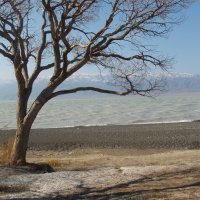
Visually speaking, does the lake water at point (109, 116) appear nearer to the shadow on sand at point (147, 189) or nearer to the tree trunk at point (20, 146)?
the tree trunk at point (20, 146)

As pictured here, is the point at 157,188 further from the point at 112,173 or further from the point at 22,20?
the point at 22,20

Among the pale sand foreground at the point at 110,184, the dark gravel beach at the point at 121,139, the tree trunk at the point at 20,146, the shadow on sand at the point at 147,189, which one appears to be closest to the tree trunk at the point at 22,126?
the tree trunk at the point at 20,146

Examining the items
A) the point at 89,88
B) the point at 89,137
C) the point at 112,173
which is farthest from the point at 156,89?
the point at 89,137

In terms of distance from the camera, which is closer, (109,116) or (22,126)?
(22,126)

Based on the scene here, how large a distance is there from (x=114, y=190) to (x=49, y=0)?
→ 5.71 metres

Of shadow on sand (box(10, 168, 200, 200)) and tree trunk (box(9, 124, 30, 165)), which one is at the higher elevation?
tree trunk (box(9, 124, 30, 165))

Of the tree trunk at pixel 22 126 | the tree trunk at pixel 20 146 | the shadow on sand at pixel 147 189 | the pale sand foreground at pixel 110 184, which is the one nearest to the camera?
the shadow on sand at pixel 147 189

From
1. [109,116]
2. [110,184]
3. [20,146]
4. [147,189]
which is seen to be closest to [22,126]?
[20,146]

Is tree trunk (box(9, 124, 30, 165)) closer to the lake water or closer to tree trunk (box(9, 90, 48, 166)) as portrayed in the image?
tree trunk (box(9, 90, 48, 166))

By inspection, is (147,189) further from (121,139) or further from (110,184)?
(121,139)

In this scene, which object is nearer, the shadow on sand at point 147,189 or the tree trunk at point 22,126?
the shadow on sand at point 147,189

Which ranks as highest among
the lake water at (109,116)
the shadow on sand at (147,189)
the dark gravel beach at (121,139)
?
the lake water at (109,116)

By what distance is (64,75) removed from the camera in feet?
46.8

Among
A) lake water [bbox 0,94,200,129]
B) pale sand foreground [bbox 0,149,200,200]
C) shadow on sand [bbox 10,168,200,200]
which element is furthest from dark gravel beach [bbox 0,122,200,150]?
shadow on sand [bbox 10,168,200,200]
